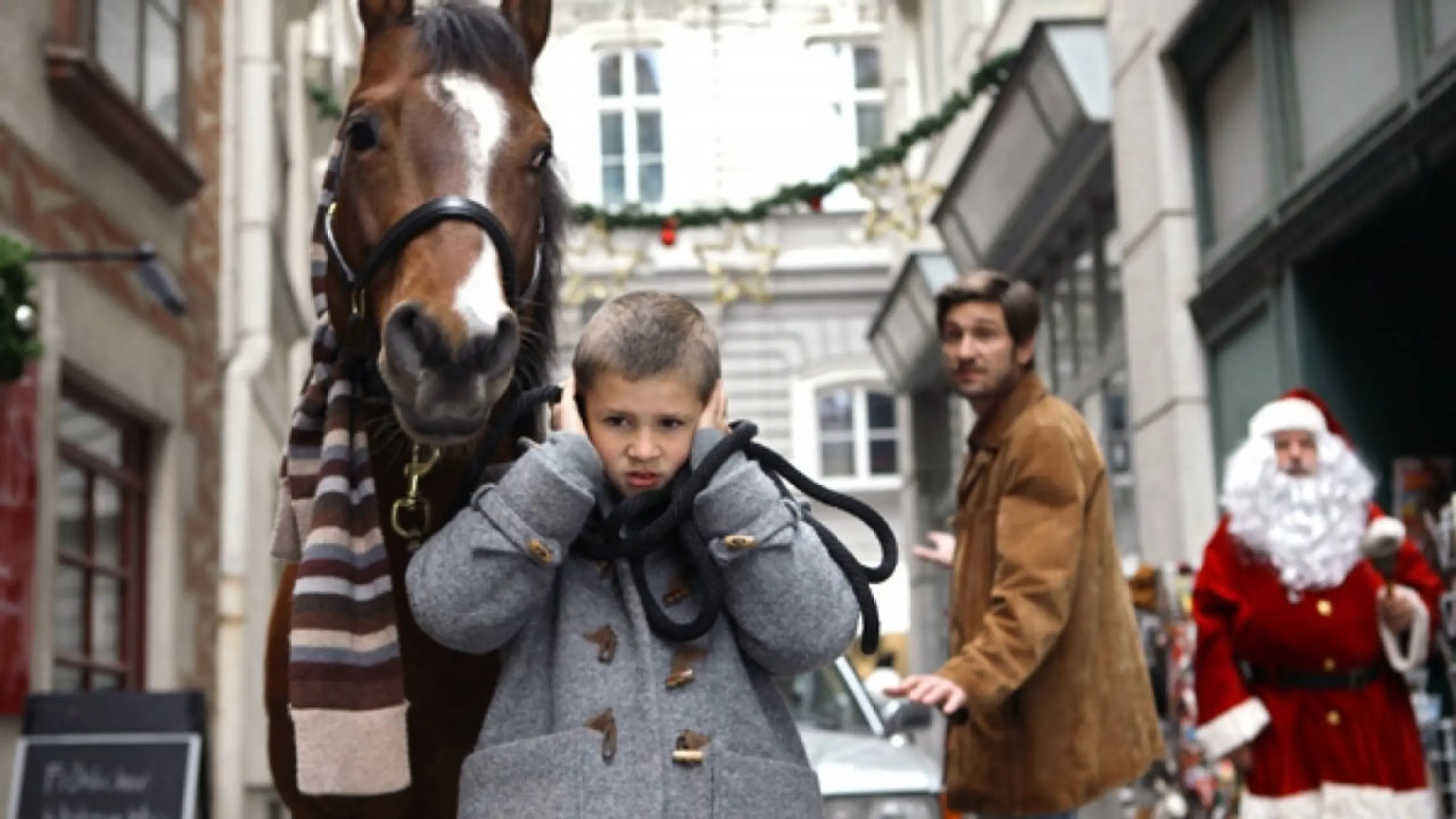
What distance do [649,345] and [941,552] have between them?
2.67 m

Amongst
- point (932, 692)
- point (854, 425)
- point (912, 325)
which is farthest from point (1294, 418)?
point (854, 425)

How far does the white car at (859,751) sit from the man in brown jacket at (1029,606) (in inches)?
67.4

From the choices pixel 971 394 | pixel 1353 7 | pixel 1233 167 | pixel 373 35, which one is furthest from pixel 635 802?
pixel 1233 167

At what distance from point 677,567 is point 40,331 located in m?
6.96

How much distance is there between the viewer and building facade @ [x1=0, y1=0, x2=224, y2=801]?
9.23m

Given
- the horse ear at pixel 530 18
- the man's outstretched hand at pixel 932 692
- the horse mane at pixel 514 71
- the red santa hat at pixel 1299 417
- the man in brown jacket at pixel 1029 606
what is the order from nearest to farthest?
1. the horse mane at pixel 514 71
2. the horse ear at pixel 530 18
3. the man's outstretched hand at pixel 932 692
4. the man in brown jacket at pixel 1029 606
5. the red santa hat at pixel 1299 417

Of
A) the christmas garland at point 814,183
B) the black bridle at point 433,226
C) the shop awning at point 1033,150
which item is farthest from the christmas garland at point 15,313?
the christmas garland at point 814,183

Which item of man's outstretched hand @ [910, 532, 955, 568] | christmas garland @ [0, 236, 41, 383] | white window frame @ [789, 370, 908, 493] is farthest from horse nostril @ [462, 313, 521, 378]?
white window frame @ [789, 370, 908, 493]

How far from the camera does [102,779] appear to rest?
27.7 feet

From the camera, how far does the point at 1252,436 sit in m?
7.44

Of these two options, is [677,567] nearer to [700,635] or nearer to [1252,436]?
[700,635]

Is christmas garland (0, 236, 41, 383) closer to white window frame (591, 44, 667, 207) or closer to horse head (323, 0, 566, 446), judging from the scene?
horse head (323, 0, 566, 446)

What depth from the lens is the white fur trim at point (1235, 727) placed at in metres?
6.54

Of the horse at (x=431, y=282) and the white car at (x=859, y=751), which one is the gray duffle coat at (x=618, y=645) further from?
the white car at (x=859, y=751)
